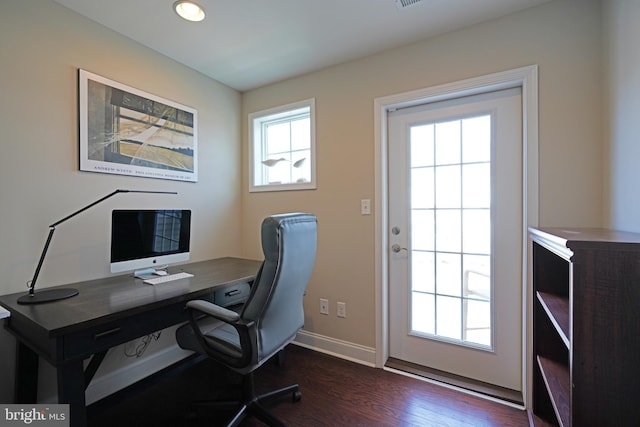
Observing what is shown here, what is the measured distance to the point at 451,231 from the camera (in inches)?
80.6

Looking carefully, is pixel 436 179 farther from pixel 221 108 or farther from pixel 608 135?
pixel 221 108

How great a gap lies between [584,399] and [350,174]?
1794 mm

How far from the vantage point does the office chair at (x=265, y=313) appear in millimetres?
1292

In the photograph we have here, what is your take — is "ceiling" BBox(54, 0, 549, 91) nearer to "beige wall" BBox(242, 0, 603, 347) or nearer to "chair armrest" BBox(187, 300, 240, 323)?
"beige wall" BBox(242, 0, 603, 347)

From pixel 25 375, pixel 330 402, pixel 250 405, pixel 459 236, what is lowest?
pixel 330 402

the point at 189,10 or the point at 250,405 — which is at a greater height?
the point at 189,10

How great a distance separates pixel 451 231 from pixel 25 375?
103 inches

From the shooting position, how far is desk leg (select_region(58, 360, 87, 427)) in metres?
1.10

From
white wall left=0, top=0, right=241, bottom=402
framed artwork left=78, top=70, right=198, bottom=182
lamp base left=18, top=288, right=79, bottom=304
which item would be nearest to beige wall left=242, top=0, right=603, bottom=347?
framed artwork left=78, top=70, right=198, bottom=182

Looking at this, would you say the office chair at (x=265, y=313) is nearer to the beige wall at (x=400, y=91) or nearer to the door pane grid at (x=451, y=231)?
the beige wall at (x=400, y=91)

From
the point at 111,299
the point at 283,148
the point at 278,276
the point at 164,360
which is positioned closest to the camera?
the point at 278,276

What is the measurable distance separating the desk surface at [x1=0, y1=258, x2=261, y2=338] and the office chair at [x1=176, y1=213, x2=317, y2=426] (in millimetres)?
208

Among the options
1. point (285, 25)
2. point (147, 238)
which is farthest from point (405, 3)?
point (147, 238)

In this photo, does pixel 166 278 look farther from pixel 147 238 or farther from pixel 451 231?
pixel 451 231
